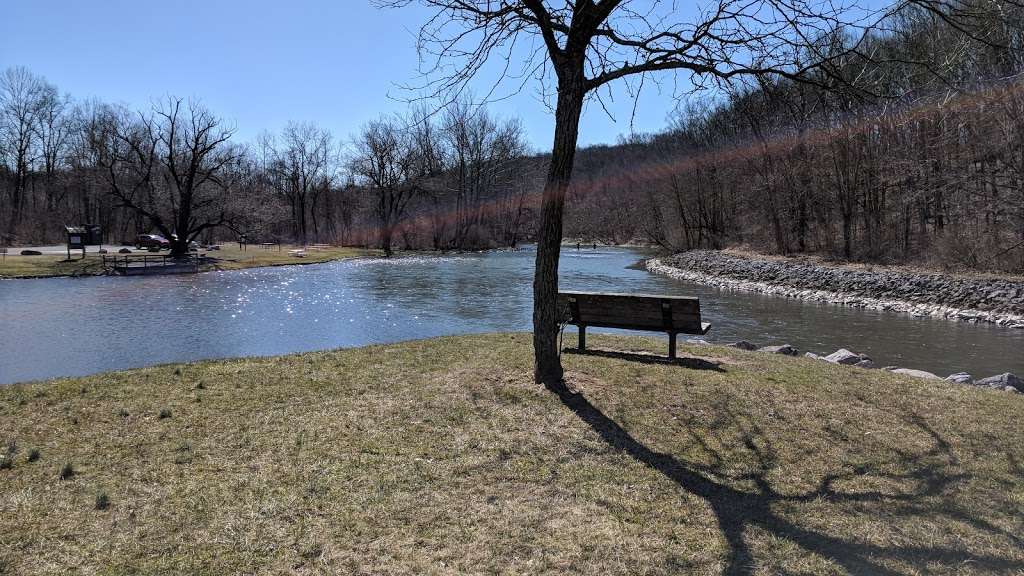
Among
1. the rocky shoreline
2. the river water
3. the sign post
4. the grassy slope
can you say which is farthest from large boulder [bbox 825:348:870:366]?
the sign post

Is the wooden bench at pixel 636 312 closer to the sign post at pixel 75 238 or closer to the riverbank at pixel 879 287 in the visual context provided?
the riverbank at pixel 879 287

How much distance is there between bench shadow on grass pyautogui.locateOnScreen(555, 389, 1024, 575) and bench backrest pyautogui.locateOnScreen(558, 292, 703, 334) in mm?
2223

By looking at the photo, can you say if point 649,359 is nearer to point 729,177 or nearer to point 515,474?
point 515,474

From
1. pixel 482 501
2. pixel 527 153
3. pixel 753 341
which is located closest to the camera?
pixel 482 501

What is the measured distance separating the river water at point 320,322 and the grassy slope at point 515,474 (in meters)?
4.51

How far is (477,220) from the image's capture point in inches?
2384

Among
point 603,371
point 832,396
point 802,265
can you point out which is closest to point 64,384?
point 603,371

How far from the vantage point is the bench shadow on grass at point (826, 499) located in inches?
120

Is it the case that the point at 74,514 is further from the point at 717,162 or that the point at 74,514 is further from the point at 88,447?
the point at 717,162

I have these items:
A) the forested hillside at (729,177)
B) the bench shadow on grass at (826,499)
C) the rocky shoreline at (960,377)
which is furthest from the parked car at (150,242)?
the bench shadow on grass at (826,499)

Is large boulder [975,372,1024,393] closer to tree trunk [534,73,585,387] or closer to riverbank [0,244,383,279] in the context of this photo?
tree trunk [534,73,585,387]

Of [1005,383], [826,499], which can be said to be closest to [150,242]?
[1005,383]

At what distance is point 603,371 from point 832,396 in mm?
2302

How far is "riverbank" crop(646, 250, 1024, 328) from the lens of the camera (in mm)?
15359
